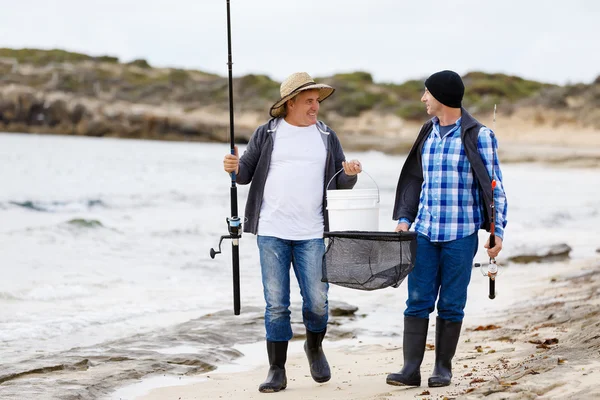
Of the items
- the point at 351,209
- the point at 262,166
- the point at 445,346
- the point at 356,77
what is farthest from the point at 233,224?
the point at 356,77

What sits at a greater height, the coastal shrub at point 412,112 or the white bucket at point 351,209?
the coastal shrub at point 412,112

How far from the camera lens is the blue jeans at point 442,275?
14.1 feet

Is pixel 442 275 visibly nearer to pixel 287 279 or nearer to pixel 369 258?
pixel 369 258

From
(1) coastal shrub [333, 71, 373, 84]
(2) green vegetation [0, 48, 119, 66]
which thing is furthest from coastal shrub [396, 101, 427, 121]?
(2) green vegetation [0, 48, 119, 66]

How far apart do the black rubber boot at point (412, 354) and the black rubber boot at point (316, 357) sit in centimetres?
45

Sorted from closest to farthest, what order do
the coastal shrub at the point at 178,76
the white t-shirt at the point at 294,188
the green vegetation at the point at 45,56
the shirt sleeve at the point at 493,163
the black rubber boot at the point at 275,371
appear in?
the shirt sleeve at the point at 493,163, the white t-shirt at the point at 294,188, the black rubber boot at the point at 275,371, the coastal shrub at the point at 178,76, the green vegetation at the point at 45,56

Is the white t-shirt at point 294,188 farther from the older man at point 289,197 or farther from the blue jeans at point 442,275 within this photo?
the blue jeans at point 442,275

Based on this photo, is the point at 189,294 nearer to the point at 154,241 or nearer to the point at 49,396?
the point at 49,396

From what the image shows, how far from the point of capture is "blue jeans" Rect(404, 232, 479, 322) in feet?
14.1

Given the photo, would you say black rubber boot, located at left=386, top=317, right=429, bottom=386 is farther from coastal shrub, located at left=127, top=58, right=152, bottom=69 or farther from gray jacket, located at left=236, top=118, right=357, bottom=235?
coastal shrub, located at left=127, top=58, right=152, bottom=69

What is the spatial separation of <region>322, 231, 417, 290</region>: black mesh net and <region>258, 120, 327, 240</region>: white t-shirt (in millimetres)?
232

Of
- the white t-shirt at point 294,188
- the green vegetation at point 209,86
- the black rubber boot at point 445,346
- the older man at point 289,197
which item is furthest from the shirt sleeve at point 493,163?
the green vegetation at point 209,86

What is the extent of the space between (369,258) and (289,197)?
0.55 meters

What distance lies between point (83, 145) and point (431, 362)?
50780 mm
